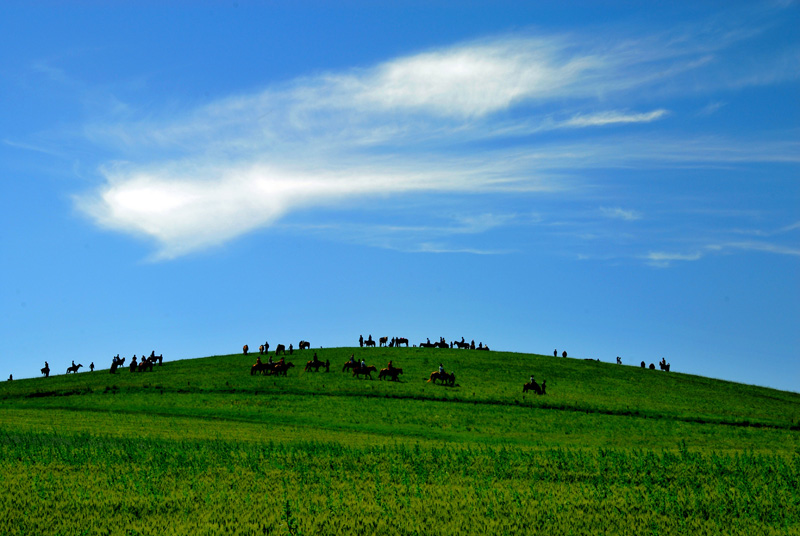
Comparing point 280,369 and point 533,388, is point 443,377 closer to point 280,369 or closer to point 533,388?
point 533,388

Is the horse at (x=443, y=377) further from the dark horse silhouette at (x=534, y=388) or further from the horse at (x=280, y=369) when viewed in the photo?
the horse at (x=280, y=369)

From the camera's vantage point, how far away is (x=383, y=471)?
61.6ft

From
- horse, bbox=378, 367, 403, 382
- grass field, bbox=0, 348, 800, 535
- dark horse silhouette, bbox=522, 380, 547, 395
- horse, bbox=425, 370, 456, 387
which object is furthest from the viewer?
horse, bbox=378, 367, 403, 382

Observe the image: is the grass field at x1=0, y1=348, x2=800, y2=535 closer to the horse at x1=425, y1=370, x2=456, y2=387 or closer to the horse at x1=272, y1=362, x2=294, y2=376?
the horse at x1=425, y1=370, x2=456, y2=387

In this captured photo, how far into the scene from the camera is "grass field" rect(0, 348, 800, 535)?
12898mm

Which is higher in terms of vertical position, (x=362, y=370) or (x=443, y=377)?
(x=362, y=370)

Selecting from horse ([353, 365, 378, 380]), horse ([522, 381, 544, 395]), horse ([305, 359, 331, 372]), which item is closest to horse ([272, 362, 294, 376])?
horse ([305, 359, 331, 372])

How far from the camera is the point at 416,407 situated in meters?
45.9

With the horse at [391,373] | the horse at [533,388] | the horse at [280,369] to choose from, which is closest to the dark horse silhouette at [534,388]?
the horse at [533,388]

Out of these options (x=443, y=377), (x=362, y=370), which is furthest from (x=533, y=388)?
(x=362, y=370)

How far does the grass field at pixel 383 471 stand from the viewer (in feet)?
42.3

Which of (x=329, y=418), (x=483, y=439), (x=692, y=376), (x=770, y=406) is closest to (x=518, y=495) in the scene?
(x=483, y=439)

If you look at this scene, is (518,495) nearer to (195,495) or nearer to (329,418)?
(195,495)

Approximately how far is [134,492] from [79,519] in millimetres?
2349
